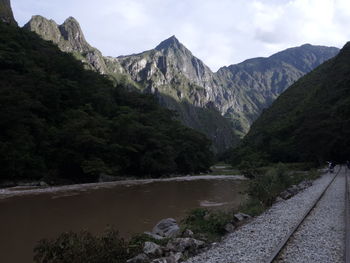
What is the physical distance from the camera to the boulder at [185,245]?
10500 millimetres

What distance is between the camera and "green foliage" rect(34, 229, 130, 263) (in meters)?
8.87

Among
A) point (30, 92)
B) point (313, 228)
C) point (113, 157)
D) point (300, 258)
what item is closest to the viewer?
point (300, 258)

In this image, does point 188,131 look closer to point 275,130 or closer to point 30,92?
point 275,130

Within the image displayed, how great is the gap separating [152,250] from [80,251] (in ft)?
7.60

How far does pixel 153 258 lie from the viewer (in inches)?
387

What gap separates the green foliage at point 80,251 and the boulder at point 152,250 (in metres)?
0.65

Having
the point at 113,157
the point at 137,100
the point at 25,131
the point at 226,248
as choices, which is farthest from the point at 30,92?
the point at 226,248

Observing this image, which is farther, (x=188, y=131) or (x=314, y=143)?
(x=188, y=131)

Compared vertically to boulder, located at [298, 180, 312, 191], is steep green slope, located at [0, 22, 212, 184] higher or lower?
higher

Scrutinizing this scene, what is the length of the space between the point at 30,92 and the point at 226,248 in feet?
162

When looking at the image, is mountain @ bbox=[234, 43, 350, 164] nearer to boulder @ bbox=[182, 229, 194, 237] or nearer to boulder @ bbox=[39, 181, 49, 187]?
boulder @ bbox=[39, 181, 49, 187]

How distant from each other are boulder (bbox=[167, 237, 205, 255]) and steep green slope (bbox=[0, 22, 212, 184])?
1336 inches

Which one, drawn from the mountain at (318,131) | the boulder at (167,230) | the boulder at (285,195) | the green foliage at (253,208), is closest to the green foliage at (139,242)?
the boulder at (167,230)

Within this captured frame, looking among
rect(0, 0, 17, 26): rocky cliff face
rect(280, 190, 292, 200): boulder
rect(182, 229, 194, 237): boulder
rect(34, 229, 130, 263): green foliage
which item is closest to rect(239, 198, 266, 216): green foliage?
rect(280, 190, 292, 200): boulder
